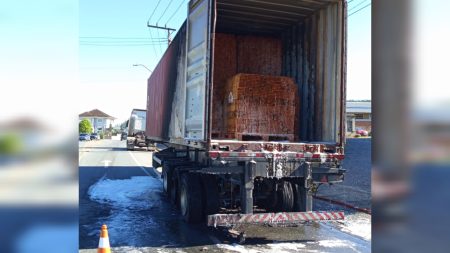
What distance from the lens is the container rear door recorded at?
6.07m

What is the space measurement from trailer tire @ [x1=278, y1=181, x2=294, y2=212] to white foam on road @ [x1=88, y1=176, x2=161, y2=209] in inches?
124

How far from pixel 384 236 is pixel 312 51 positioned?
6461 millimetres

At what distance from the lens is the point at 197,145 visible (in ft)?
20.9

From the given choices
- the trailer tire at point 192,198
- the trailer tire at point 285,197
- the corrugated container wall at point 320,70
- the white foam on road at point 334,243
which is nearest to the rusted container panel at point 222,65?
the corrugated container wall at point 320,70

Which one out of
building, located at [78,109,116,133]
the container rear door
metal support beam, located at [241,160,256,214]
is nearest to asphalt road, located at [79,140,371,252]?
metal support beam, located at [241,160,256,214]

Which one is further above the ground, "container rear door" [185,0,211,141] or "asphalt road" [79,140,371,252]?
"container rear door" [185,0,211,141]

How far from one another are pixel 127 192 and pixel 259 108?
219 inches

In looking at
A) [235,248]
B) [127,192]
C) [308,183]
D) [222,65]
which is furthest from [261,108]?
[127,192]

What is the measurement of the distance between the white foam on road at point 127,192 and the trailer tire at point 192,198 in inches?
84.4

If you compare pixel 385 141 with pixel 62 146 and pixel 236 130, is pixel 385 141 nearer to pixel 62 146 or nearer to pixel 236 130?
pixel 62 146

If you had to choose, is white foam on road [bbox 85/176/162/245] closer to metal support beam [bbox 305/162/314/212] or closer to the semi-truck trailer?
the semi-truck trailer

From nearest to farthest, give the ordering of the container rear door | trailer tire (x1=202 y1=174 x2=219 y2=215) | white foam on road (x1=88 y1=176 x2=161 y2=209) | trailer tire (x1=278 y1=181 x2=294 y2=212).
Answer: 1. the container rear door
2. trailer tire (x1=202 y1=174 x2=219 y2=215)
3. trailer tire (x1=278 y1=181 x2=294 y2=212)
4. white foam on road (x1=88 y1=176 x2=161 y2=209)

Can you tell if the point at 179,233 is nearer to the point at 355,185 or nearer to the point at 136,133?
the point at 355,185

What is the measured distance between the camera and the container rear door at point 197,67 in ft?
19.9
